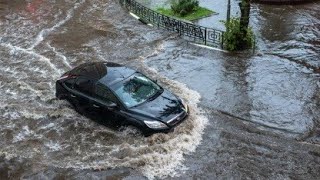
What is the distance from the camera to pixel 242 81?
49.9 feet

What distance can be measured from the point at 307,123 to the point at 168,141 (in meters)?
4.06

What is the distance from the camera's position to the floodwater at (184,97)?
36.2ft

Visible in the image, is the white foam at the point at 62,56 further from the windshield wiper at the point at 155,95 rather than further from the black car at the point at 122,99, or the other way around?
the windshield wiper at the point at 155,95

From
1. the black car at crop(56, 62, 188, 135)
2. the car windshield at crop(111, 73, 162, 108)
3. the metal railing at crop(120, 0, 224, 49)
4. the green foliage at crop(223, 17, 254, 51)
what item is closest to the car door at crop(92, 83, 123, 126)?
the black car at crop(56, 62, 188, 135)

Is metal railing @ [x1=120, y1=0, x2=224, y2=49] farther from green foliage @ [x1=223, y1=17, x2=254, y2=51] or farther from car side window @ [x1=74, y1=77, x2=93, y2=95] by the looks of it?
car side window @ [x1=74, y1=77, x2=93, y2=95]

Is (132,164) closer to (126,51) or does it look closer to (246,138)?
(246,138)

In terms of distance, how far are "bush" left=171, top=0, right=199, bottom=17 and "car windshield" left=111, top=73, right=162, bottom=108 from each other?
10.1 meters

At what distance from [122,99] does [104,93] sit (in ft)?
2.12

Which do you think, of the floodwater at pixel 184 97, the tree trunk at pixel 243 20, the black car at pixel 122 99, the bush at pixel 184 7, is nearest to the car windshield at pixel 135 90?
the black car at pixel 122 99

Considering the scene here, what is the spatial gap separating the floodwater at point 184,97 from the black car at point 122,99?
44cm

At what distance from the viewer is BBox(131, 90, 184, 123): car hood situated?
1151 centimetres

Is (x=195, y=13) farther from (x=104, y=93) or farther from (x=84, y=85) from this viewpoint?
(x=104, y=93)

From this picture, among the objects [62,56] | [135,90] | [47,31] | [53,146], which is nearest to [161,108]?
[135,90]

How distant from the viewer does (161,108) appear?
1179cm
